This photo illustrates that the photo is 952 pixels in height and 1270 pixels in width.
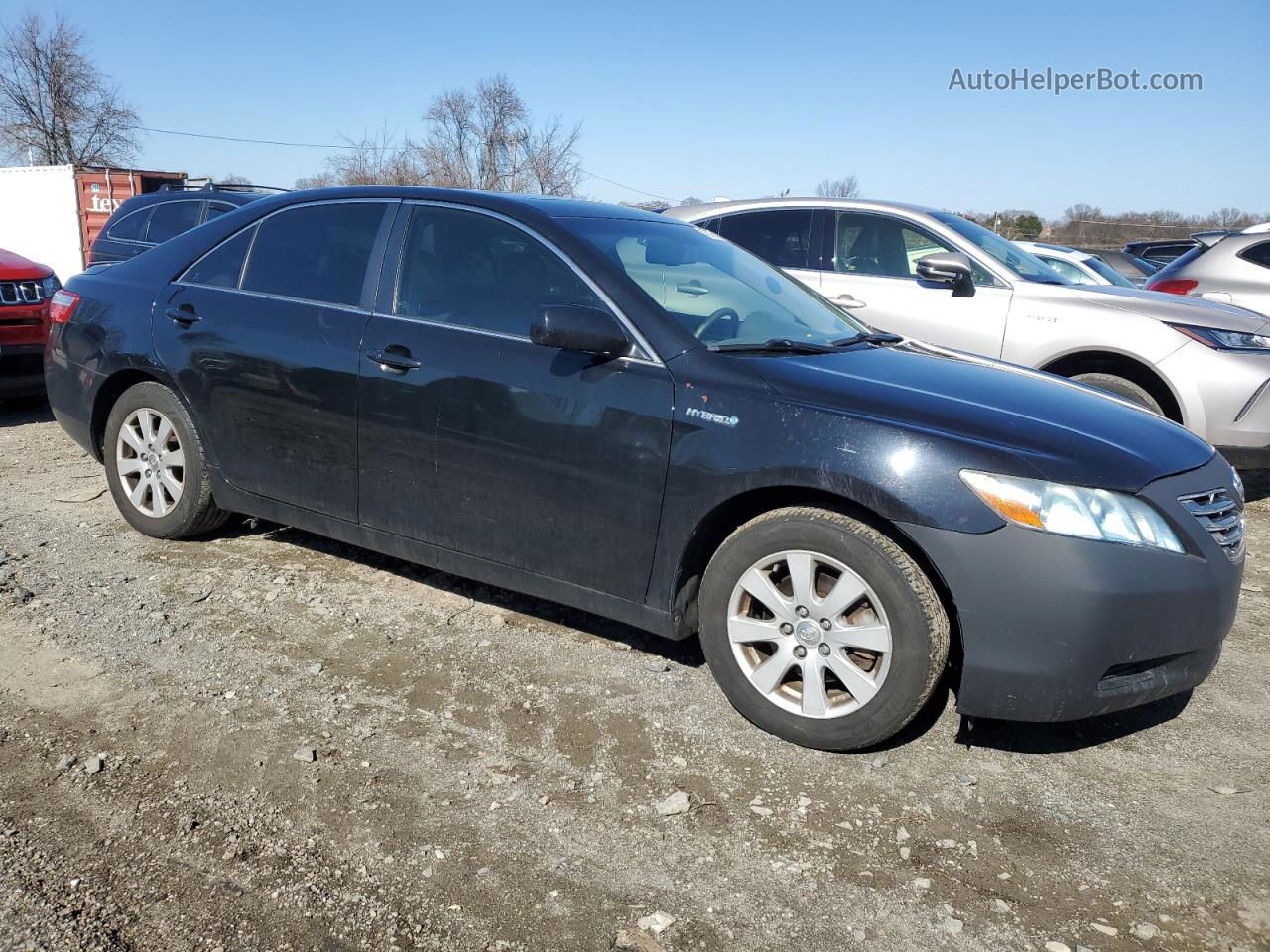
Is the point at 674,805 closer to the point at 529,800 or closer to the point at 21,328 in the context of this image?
the point at 529,800

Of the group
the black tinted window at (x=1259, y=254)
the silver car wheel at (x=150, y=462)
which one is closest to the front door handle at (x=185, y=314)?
the silver car wheel at (x=150, y=462)

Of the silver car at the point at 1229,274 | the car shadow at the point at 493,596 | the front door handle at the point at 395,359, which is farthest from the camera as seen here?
the silver car at the point at 1229,274

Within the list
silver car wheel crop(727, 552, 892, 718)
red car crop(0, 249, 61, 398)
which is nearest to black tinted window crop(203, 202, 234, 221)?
red car crop(0, 249, 61, 398)

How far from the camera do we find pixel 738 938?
246 centimetres

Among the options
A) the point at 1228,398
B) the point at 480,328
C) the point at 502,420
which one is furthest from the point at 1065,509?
the point at 1228,398

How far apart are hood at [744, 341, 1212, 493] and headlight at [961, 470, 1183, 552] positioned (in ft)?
0.12

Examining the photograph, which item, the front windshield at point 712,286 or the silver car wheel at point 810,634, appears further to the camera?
the front windshield at point 712,286

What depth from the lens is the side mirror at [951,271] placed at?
6.41 m

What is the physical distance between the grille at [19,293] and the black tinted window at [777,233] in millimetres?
5166

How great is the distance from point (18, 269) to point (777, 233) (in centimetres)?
562

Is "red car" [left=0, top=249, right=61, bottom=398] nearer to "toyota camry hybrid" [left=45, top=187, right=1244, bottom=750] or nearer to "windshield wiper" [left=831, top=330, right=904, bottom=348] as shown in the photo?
"toyota camry hybrid" [left=45, top=187, right=1244, bottom=750]

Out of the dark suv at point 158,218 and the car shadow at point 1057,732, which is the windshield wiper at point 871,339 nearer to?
the car shadow at point 1057,732

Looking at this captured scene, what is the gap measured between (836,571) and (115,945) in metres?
2.11

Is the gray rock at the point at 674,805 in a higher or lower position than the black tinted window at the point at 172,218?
lower
